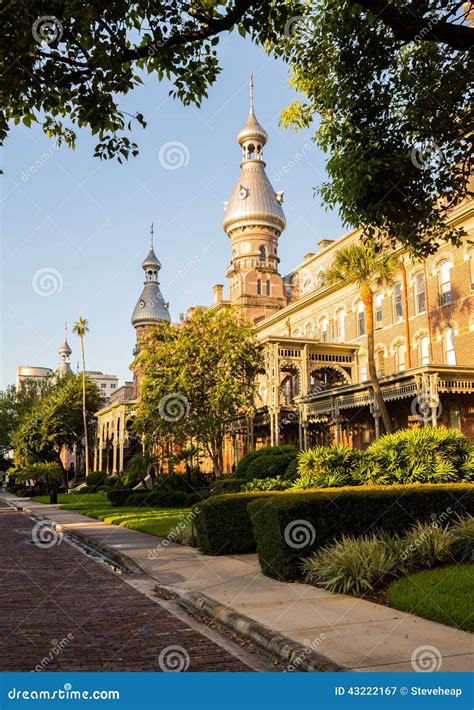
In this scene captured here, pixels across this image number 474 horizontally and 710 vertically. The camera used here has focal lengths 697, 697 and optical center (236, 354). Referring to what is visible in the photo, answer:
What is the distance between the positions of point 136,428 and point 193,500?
10472mm

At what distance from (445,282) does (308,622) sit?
89.8 feet

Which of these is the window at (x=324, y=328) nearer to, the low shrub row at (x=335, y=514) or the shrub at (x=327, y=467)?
the shrub at (x=327, y=467)

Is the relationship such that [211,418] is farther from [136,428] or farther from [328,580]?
[328,580]

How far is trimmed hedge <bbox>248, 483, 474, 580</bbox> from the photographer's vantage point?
11.4 metres

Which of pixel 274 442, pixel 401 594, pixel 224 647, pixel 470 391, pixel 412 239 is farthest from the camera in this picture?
pixel 274 442

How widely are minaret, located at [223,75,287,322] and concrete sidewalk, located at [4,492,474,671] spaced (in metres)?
58.2

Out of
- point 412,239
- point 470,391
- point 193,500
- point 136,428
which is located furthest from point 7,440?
point 412,239

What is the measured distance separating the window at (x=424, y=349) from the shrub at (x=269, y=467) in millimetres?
15491

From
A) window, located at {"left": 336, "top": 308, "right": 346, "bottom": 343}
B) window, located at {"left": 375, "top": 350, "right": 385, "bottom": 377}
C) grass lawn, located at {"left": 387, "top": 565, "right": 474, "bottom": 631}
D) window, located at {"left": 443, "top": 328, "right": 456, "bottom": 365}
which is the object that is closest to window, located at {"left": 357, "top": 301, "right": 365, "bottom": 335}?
window, located at {"left": 336, "top": 308, "right": 346, "bottom": 343}

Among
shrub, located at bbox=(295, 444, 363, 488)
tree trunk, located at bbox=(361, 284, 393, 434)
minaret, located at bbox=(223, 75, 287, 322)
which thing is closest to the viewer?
shrub, located at bbox=(295, 444, 363, 488)

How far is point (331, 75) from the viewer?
38.7ft

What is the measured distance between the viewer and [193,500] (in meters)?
31.5

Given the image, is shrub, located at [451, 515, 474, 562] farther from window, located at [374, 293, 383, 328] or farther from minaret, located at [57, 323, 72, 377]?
minaret, located at [57, 323, 72, 377]

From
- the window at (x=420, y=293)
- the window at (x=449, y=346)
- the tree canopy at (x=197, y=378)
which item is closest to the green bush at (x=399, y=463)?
the window at (x=449, y=346)
